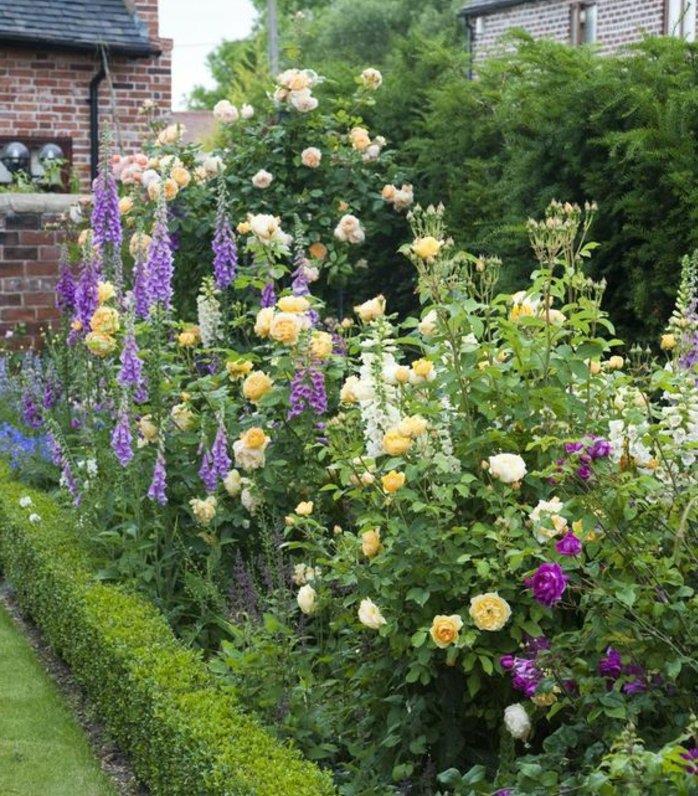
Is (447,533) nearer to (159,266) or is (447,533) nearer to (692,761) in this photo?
(692,761)

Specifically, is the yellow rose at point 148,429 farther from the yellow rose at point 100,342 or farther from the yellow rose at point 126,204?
the yellow rose at point 126,204

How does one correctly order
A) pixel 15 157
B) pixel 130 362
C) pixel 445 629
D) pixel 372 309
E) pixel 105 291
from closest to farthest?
1. pixel 445 629
2. pixel 372 309
3. pixel 130 362
4. pixel 105 291
5. pixel 15 157

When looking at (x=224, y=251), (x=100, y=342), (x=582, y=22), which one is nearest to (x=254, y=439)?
(x=100, y=342)

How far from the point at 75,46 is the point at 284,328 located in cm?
1180

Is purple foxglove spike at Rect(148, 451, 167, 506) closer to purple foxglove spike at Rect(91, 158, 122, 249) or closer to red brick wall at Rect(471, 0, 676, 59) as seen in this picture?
purple foxglove spike at Rect(91, 158, 122, 249)

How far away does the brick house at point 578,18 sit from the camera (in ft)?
74.8

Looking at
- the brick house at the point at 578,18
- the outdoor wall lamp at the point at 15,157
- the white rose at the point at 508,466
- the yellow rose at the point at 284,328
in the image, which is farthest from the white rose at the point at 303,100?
the brick house at the point at 578,18

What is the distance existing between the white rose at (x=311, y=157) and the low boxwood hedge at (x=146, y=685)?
2923 mm

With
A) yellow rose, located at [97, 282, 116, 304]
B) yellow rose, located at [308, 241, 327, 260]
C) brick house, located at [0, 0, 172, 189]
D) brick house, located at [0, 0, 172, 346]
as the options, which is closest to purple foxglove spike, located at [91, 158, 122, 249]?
yellow rose, located at [97, 282, 116, 304]

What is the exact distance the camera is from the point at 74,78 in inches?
626

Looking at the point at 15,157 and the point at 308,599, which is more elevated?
the point at 15,157

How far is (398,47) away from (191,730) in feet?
21.1

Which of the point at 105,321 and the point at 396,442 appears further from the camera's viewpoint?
the point at 105,321

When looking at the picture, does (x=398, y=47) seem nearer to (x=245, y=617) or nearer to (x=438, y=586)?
(x=245, y=617)
